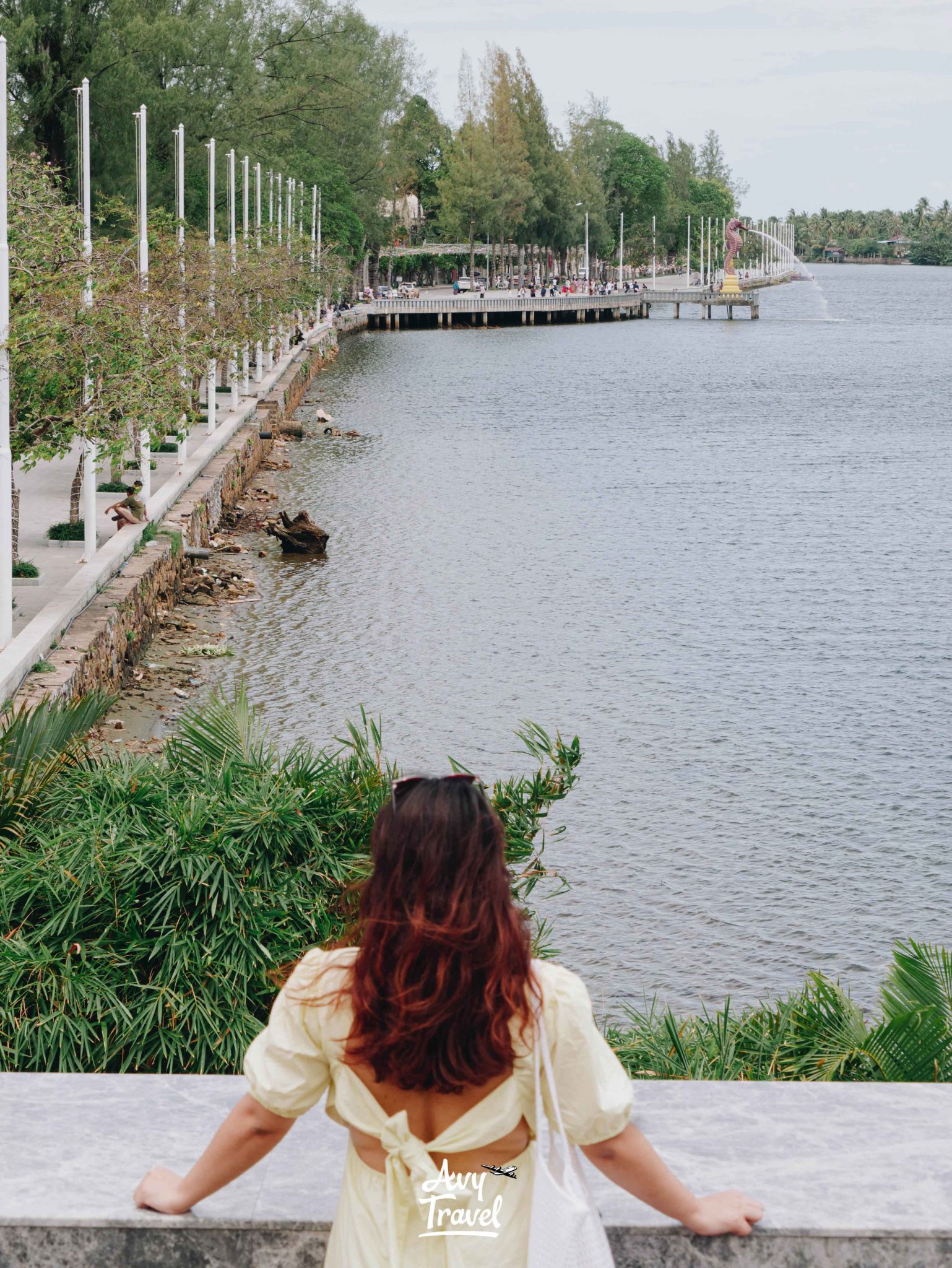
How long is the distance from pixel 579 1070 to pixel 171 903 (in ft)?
11.6

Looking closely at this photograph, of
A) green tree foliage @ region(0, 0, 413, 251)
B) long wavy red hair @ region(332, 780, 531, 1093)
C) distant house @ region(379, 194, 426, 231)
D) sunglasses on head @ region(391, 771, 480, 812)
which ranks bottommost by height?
long wavy red hair @ region(332, 780, 531, 1093)

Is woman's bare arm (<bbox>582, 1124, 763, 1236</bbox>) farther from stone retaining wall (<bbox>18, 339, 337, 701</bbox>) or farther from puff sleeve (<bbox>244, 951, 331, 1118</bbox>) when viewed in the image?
stone retaining wall (<bbox>18, 339, 337, 701</bbox>)

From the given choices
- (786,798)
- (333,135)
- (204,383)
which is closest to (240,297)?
(204,383)

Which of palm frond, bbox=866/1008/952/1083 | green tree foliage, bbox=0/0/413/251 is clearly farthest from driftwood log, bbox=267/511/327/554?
palm frond, bbox=866/1008/952/1083

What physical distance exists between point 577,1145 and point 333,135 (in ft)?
297

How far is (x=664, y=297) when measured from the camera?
417 ft

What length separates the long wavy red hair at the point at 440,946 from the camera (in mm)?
2404

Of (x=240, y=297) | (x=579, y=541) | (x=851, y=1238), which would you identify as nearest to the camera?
(x=851, y=1238)

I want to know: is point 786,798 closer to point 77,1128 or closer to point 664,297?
point 77,1128

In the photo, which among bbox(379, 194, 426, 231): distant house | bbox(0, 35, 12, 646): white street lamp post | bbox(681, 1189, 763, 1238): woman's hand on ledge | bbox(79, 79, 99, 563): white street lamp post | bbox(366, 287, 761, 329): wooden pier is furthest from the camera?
bbox(379, 194, 426, 231): distant house

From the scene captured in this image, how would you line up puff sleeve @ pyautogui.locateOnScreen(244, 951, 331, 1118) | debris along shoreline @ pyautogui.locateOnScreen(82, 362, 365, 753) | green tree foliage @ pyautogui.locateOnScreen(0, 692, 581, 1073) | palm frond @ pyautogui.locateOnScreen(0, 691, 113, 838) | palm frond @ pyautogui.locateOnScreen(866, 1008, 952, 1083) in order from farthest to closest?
debris along shoreline @ pyautogui.locateOnScreen(82, 362, 365, 753) < palm frond @ pyautogui.locateOnScreen(0, 691, 113, 838) < green tree foliage @ pyautogui.locateOnScreen(0, 692, 581, 1073) < palm frond @ pyautogui.locateOnScreen(866, 1008, 952, 1083) < puff sleeve @ pyautogui.locateOnScreen(244, 951, 331, 1118)

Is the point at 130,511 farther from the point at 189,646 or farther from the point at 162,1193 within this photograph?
the point at 162,1193

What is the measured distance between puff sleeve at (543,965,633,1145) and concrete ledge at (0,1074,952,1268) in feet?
1.79

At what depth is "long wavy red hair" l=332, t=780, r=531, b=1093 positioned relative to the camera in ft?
7.89
